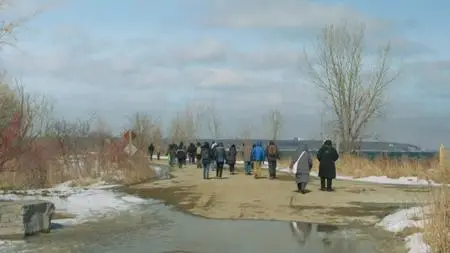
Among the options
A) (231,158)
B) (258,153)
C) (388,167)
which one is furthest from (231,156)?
(388,167)

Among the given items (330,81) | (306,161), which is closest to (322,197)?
(306,161)

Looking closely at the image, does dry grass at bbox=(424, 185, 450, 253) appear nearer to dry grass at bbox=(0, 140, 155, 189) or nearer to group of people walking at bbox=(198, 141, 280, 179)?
group of people walking at bbox=(198, 141, 280, 179)

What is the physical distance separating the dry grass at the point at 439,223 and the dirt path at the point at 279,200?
3.85 m

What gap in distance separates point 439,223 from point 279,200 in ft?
31.8

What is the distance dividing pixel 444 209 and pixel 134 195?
13.6 m

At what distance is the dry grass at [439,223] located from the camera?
970 centimetres

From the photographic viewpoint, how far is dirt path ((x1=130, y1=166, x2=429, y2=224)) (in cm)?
1648

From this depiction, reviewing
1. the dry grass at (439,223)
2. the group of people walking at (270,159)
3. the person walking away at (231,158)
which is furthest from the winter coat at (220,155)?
the dry grass at (439,223)

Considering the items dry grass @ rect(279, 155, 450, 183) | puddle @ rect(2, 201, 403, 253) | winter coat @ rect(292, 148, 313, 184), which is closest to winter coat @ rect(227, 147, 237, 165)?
dry grass @ rect(279, 155, 450, 183)

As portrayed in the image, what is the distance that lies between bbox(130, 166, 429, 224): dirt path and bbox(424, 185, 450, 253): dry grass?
12.6 feet

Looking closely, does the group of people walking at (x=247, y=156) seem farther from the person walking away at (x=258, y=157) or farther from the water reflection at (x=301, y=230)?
the water reflection at (x=301, y=230)

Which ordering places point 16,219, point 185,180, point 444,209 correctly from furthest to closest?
1. point 185,180
2. point 16,219
3. point 444,209

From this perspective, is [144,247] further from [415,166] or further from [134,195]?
[415,166]

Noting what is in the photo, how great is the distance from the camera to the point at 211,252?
11.1 m
